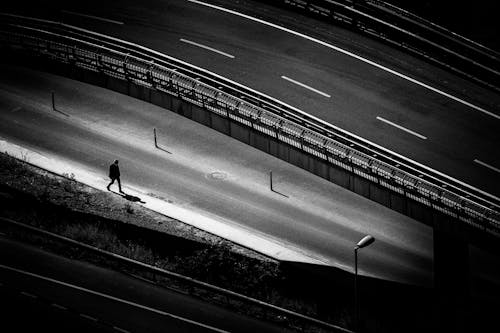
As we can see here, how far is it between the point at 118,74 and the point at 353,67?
501 inches

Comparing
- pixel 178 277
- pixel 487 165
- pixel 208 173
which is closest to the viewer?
pixel 178 277

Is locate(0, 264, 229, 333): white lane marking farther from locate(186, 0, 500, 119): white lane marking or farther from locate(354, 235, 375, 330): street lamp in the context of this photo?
locate(186, 0, 500, 119): white lane marking

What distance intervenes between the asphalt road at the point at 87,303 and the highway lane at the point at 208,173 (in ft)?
24.7

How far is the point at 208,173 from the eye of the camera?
43875 millimetres

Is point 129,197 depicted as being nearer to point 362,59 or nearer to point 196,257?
point 196,257

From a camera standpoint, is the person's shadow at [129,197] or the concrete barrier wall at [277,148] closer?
the concrete barrier wall at [277,148]

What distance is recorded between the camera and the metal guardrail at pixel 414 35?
155ft

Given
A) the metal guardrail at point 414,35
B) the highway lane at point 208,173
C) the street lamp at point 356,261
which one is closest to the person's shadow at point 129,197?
the highway lane at point 208,173

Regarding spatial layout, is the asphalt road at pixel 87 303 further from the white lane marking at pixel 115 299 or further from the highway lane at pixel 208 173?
the highway lane at pixel 208 173

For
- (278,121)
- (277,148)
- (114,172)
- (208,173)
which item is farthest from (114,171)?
(277,148)

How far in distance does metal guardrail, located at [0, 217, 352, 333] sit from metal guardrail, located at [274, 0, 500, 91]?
769 inches

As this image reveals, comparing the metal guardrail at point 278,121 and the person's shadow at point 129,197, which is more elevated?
the metal guardrail at point 278,121

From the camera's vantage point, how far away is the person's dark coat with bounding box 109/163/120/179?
4106 cm

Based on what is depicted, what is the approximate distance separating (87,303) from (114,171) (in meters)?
9.23
